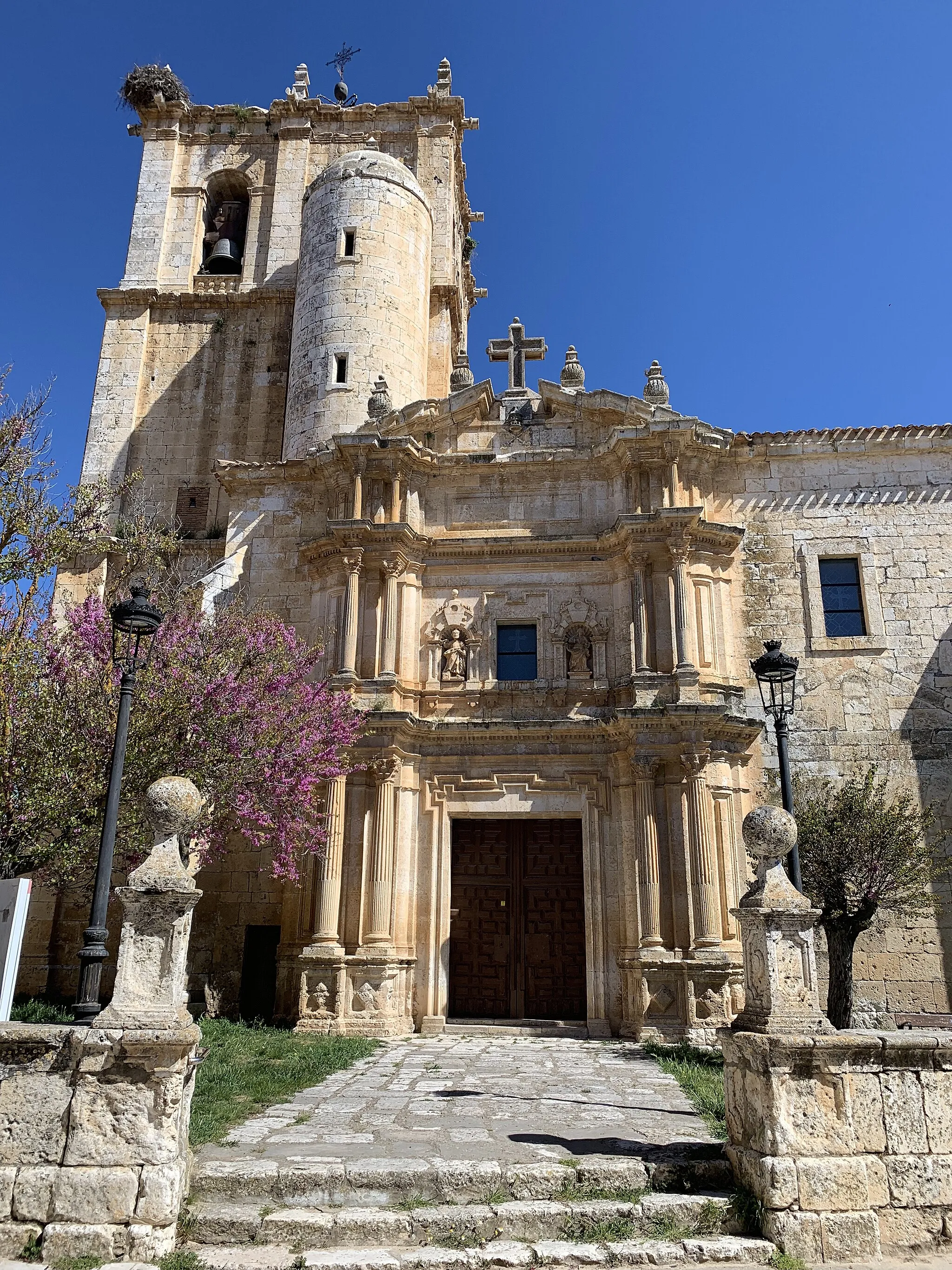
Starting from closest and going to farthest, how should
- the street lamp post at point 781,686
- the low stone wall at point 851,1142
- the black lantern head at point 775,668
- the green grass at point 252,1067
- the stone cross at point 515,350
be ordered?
the low stone wall at point 851,1142 < the green grass at point 252,1067 < the street lamp post at point 781,686 < the black lantern head at point 775,668 < the stone cross at point 515,350

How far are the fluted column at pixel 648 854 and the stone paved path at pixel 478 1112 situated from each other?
2.21 m

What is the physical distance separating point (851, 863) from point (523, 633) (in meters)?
6.12

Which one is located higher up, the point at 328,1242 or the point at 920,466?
the point at 920,466

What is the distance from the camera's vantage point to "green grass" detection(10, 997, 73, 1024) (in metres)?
11.5

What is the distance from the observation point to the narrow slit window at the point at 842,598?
15375 mm

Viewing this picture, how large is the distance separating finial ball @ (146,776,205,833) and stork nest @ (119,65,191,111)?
23493 mm

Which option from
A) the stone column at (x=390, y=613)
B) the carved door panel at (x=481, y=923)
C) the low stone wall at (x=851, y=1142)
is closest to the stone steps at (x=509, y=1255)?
the low stone wall at (x=851, y=1142)

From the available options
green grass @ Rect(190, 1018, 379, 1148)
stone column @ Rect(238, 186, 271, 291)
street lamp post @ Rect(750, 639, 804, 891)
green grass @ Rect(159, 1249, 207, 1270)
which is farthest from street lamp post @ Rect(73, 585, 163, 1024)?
stone column @ Rect(238, 186, 271, 291)

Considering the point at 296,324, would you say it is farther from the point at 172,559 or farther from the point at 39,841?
the point at 39,841

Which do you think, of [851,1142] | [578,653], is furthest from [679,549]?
[851,1142]

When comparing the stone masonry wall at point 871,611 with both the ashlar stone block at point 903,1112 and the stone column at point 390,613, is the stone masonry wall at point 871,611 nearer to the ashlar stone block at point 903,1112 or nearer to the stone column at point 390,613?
the stone column at point 390,613

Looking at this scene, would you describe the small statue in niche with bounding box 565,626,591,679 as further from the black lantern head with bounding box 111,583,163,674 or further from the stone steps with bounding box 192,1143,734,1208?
the stone steps with bounding box 192,1143,734,1208

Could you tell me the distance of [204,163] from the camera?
23.9m

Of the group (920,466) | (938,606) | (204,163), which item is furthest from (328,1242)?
(204,163)
